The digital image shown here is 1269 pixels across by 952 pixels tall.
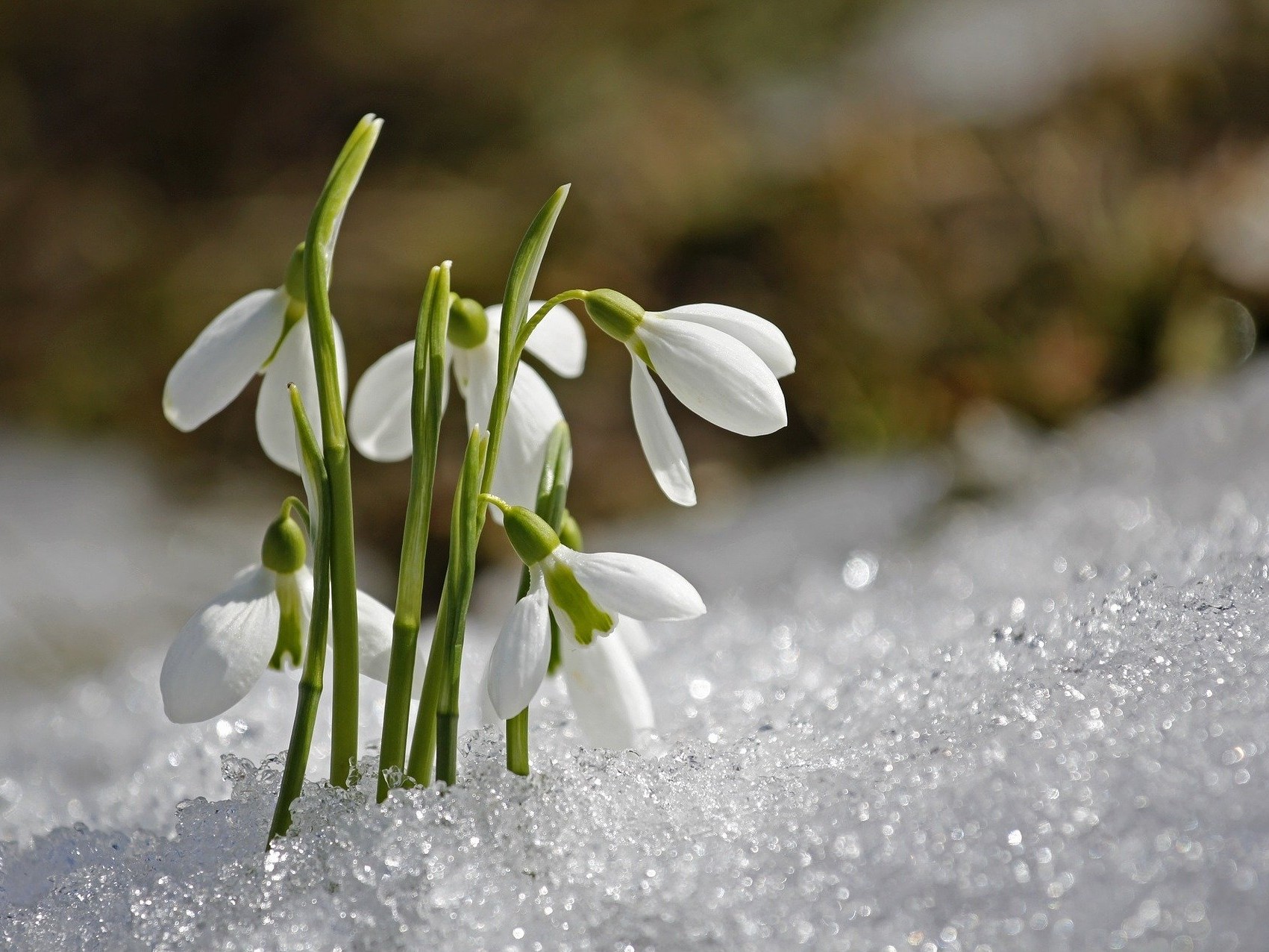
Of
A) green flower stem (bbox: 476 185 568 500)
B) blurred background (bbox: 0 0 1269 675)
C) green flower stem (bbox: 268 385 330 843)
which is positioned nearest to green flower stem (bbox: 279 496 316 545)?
green flower stem (bbox: 268 385 330 843)

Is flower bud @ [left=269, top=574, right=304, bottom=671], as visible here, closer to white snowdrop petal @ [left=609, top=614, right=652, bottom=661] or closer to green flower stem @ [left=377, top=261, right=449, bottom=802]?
green flower stem @ [left=377, top=261, right=449, bottom=802]

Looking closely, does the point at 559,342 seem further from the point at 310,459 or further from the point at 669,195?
the point at 669,195

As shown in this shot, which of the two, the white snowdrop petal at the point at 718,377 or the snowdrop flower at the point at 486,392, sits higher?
the snowdrop flower at the point at 486,392

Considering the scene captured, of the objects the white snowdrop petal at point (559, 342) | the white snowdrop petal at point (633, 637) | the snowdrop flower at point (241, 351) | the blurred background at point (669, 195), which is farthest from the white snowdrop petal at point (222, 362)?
the blurred background at point (669, 195)

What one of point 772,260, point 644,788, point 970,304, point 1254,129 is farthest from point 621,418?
point 644,788

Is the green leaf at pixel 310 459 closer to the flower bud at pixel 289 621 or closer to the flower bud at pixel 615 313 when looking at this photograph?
the flower bud at pixel 289 621

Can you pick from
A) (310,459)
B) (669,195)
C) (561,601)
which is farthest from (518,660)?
(669,195)
